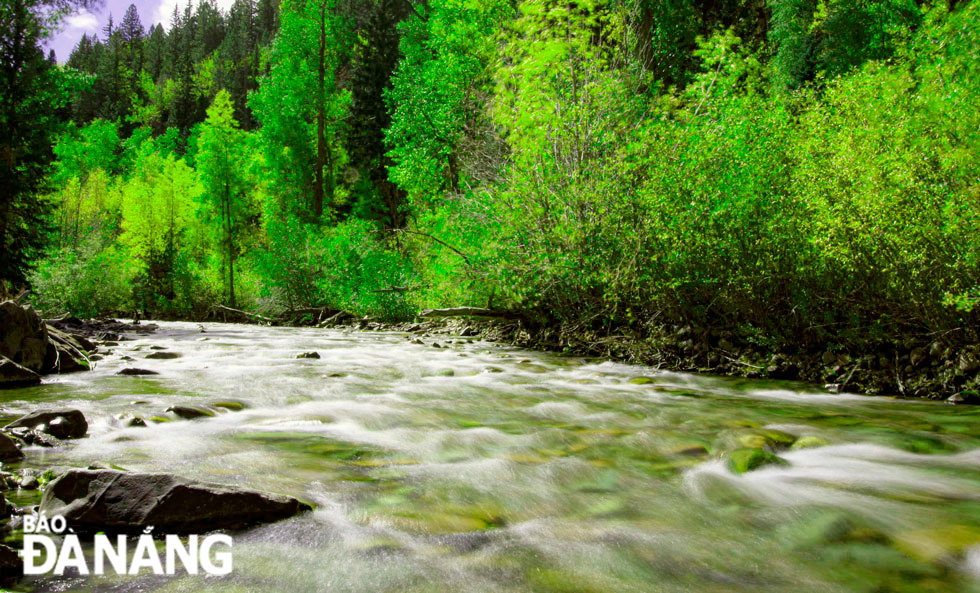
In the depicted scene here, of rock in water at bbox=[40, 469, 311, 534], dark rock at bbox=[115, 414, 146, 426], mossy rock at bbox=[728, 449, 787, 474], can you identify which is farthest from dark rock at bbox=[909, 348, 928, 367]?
dark rock at bbox=[115, 414, 146, 426]

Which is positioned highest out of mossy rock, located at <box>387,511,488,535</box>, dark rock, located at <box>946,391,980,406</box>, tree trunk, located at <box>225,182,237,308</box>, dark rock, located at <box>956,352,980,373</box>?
tree trunk, located at <box>225,182,237,308</box>

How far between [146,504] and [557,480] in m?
2.17

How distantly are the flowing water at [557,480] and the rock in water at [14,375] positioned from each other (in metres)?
0.22

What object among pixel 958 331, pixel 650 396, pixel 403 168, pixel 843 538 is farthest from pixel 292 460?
pixel 403 168

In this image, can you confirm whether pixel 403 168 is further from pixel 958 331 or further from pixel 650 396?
pixel 958 331

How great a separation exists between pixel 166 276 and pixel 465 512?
27.3 metres

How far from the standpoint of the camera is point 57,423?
3730 millimetres

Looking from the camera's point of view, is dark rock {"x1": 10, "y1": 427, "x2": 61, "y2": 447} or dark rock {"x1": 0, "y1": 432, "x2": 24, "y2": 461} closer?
dark rock {"x1": 0, "y1": 432, "x2": 24, "y2": 461}

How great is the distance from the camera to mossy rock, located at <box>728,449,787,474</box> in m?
3.64

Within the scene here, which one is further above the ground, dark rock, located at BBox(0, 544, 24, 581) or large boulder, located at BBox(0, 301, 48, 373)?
large boulder, located at BBox(0, 301, 48, 373)

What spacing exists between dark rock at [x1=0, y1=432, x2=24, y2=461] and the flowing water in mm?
96

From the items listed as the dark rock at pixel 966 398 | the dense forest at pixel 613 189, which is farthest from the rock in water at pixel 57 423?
the dark rock at pixel 966 398

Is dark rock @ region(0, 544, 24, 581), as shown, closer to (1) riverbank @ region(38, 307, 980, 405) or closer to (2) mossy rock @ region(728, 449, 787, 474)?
(2) mossy rock @ region(728, 449, 787, 474)

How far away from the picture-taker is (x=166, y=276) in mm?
25812
